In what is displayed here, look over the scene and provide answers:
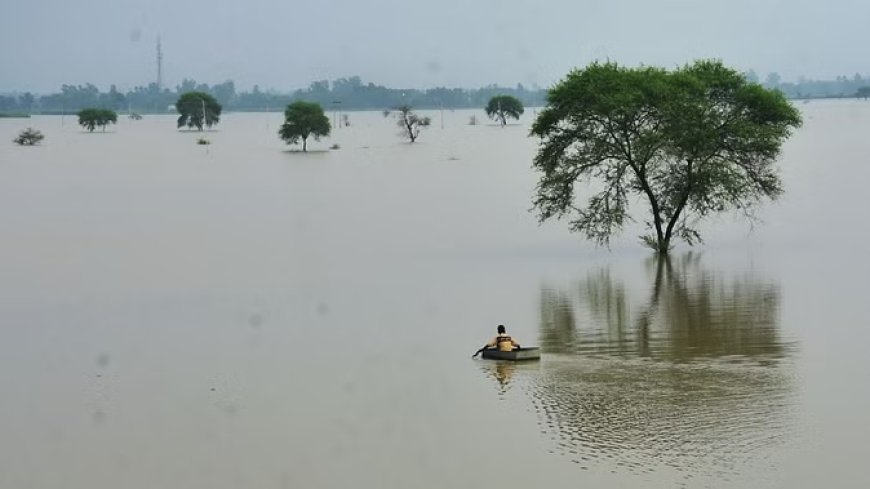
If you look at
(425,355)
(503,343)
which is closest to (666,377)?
(503,343)

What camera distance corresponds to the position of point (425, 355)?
32.9 m

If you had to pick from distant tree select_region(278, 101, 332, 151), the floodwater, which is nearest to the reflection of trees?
the floodwater

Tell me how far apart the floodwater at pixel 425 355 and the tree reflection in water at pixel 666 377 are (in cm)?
9

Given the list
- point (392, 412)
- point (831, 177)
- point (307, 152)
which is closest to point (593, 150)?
point (392, 412)

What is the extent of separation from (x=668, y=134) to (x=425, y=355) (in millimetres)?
18004

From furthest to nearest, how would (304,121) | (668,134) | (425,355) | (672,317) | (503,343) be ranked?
1. (304,121)
2. (668,134)
3. (672,317)
4. (425,355)
5. (503,343)

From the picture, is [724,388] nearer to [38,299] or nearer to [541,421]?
[541,421]

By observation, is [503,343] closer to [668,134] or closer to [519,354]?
[519,354]

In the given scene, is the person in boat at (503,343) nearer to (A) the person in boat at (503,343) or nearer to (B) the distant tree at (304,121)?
(A) the person in boat at (503,343)

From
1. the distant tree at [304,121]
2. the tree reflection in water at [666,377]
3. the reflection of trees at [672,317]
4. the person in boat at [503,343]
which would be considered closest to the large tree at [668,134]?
the reflection of trees at [672,317]

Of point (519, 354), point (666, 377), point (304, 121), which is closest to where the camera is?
point (666, 377)

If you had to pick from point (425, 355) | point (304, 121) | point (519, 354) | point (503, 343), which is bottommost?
point (425, 355)

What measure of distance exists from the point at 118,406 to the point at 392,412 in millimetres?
5629

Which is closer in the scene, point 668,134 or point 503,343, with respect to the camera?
point 503,343
